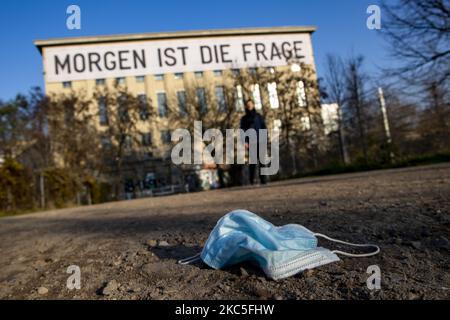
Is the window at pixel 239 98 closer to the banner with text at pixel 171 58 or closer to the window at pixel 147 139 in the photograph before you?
the banner with text at pixel 171 58

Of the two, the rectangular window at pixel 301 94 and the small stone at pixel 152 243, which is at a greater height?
the rectangular window at pixel 301 94

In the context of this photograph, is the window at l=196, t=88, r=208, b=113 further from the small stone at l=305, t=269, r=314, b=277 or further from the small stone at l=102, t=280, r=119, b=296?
the small stone at l=305, t=269, r=314, b=277

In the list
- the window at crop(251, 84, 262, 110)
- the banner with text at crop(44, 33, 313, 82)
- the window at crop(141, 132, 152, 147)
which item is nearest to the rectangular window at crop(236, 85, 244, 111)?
the window at crop(251, 84, 262, 110)

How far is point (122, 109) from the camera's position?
2802 cm

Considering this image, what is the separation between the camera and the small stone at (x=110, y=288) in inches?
67.9

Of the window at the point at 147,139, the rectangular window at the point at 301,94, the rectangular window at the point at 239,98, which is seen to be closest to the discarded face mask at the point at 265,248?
the rectangular window at the point at 239,98

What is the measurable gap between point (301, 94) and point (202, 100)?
23.8 ft

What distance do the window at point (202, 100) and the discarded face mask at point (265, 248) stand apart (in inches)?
836

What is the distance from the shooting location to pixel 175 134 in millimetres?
24203

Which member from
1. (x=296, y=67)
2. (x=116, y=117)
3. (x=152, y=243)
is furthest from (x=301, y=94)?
(x=152, y=243)

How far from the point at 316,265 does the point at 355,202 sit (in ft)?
7.21

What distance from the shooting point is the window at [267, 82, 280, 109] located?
2350 cm

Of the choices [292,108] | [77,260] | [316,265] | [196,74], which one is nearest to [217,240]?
[316,265]
